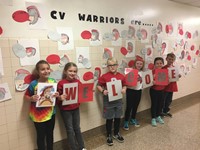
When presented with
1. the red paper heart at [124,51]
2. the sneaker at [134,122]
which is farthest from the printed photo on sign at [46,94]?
the sneaker at [134,122]

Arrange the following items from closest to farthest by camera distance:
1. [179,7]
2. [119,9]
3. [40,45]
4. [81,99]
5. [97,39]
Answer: [40,45] < [81,99] < [97,39] < [119,9] < [179,7]

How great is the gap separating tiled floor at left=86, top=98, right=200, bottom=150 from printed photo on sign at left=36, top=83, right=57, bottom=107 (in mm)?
894

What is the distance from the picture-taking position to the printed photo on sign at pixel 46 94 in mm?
1696

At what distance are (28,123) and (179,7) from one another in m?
3.29

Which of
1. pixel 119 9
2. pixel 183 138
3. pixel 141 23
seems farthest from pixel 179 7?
pixel 183 138

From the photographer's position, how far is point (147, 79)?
2.65 m

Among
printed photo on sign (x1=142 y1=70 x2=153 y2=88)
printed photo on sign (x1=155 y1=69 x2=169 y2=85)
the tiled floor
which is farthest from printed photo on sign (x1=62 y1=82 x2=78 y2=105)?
printed photo on sign (x1=155 y1=69 x2=169 y2=85)

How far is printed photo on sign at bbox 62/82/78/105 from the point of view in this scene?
1891 millimetres

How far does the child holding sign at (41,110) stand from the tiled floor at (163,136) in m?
0.67

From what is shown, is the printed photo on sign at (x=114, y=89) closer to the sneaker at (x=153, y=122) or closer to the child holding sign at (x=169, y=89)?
the sneaker at (x=153, y=122)

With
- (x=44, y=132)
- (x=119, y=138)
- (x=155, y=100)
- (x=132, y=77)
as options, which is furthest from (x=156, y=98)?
(x=44, y=132)

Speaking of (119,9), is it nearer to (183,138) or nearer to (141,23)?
(141,23)

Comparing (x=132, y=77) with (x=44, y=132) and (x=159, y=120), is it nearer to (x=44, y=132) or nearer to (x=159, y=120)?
(x=159, y=120)

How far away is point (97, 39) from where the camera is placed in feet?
7.45
